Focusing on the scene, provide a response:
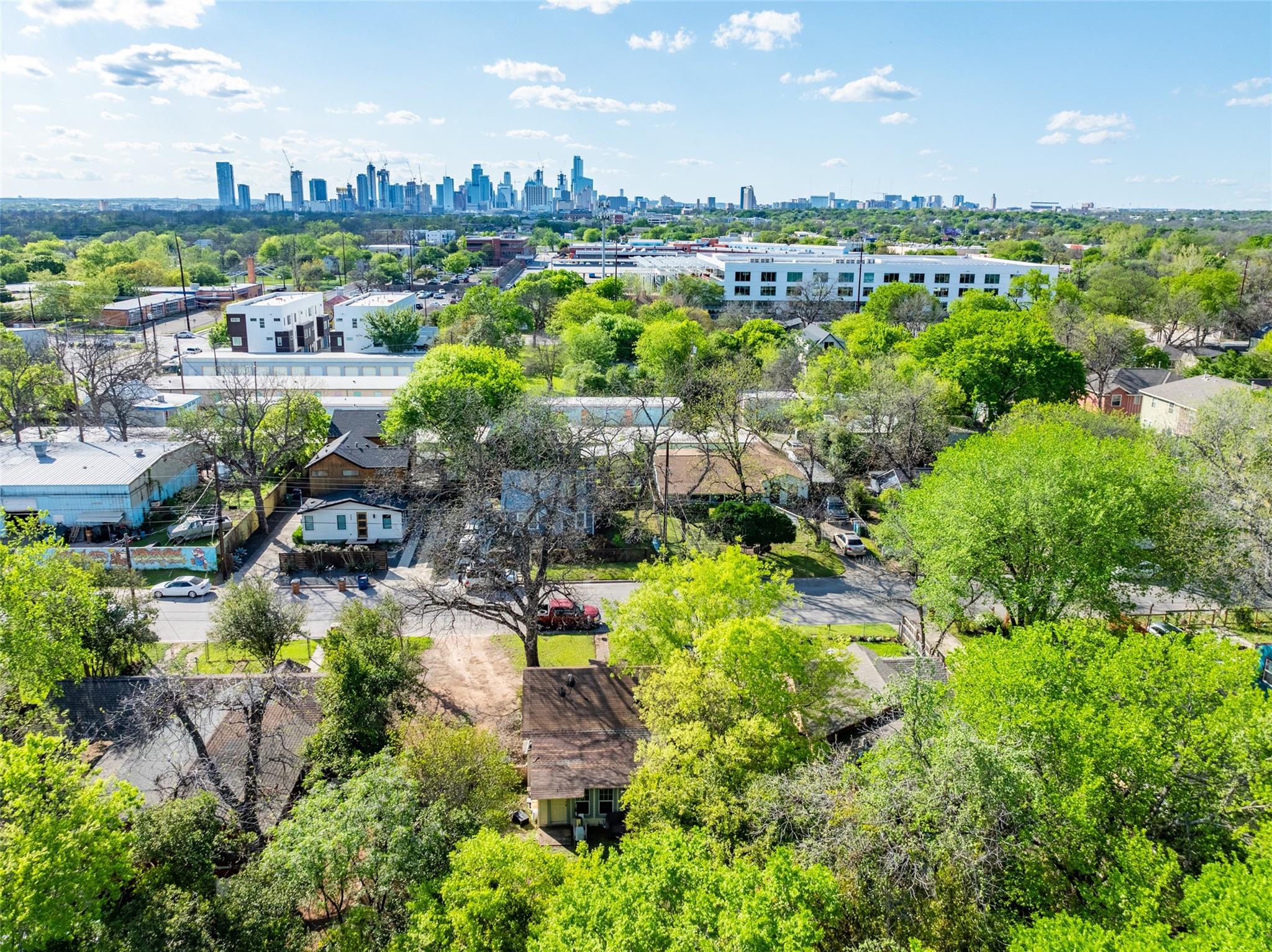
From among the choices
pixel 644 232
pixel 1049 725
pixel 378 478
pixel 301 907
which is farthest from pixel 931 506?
pixel 644 232

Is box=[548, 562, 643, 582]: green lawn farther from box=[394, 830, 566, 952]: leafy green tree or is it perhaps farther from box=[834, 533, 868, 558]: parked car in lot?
box=[394, 830, 566, 952]: leafy green tree

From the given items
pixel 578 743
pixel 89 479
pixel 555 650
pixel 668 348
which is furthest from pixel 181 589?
pixel 668 348

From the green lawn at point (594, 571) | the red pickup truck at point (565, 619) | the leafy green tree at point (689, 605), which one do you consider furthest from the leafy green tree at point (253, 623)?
the green lawn at point (594, 571)

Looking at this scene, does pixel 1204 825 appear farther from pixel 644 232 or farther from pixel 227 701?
pixel 644 232

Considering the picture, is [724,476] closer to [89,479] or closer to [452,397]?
[452,397]

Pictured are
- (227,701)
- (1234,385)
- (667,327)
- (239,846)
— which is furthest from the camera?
(667,327)
